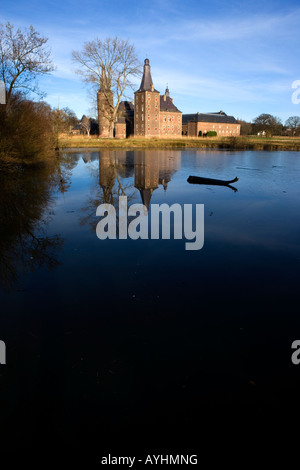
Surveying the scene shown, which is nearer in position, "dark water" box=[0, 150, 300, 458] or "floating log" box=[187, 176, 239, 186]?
"dark water" box=[0, 150, 300, 458]

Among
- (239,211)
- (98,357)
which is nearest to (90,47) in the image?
(239,211)

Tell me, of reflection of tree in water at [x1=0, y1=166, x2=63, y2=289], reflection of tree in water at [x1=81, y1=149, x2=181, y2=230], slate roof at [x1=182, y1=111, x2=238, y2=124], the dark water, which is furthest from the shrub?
slate roof at [x1=182, y1=111, x2=238, y2=124]

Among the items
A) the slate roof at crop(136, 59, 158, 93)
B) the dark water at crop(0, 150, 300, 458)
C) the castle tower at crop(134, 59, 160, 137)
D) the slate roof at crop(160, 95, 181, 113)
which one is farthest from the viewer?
the slate roof at crop(160, 95, 181, 113)

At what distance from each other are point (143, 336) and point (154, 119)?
253 ft

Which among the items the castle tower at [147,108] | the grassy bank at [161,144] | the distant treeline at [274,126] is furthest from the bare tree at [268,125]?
the grassy bank at [161,144]

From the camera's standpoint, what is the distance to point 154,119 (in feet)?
245

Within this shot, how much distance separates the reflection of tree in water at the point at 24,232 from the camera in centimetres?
575

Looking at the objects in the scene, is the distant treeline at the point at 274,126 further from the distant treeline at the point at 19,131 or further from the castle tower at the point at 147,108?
the distant treeline at the point at 19,131

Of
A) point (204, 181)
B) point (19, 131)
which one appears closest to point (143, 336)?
point (204, 181)

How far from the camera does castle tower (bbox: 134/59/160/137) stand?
70.6 metres

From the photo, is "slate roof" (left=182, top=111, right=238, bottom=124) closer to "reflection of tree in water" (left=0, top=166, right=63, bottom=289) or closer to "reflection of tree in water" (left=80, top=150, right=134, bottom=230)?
"reflection of tree in water" (left=80, top=150, right=134, bottom=230)

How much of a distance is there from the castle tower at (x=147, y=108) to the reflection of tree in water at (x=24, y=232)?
6413 centimetres

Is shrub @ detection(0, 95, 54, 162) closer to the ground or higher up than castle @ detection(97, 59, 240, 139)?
closer to the ground
